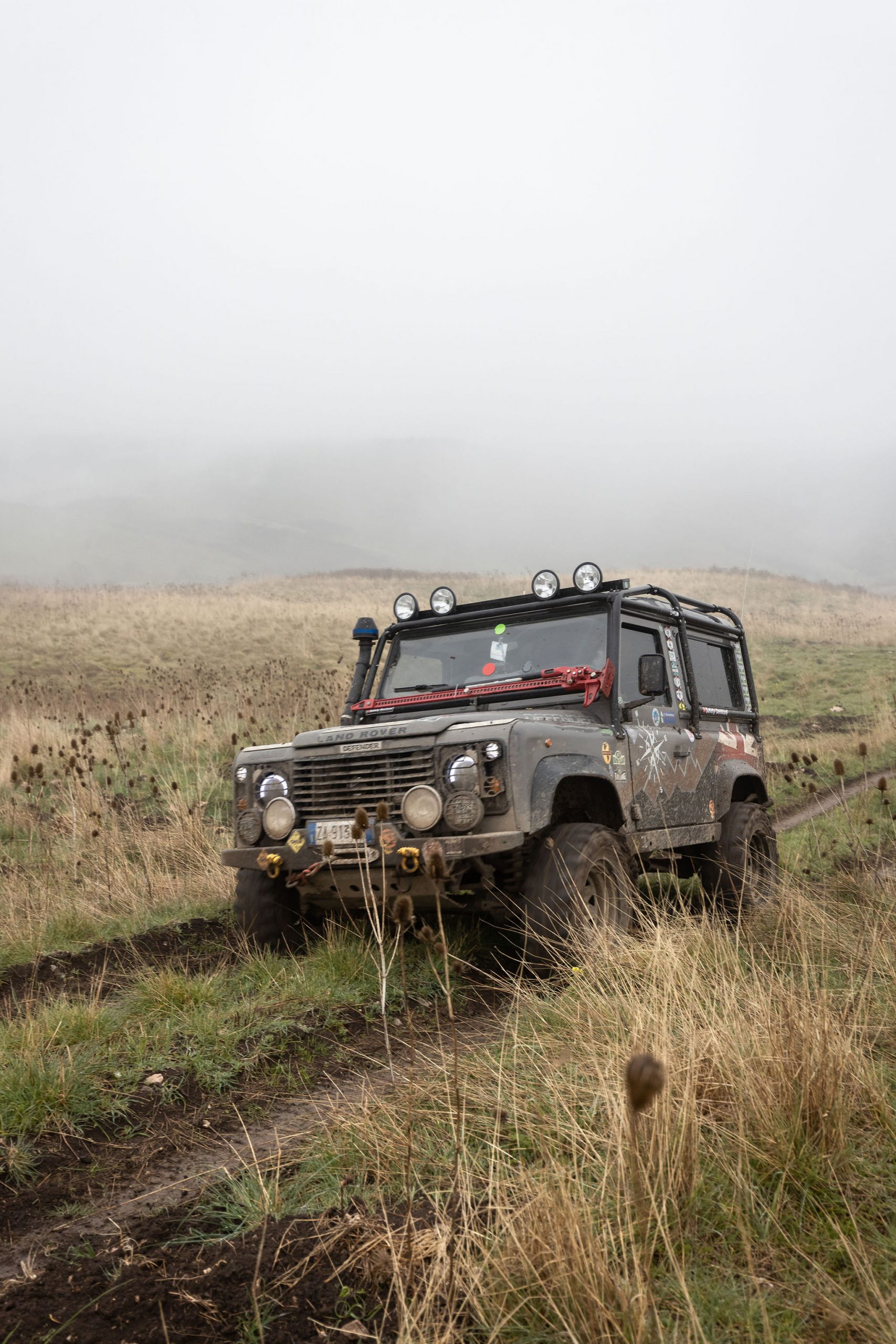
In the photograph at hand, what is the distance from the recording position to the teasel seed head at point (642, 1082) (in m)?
1.33

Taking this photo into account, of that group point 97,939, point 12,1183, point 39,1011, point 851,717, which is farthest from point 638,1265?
point 851,717

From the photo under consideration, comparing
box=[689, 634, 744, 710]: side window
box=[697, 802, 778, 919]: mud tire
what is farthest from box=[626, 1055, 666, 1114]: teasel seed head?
box=[689, 634, 744, 710]: side window

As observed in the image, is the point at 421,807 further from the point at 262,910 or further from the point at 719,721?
the point at 719,721

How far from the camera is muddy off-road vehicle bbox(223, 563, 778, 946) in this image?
16.3ft

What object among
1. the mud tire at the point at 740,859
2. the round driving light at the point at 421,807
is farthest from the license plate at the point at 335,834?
the mud tire at the point at 740,859

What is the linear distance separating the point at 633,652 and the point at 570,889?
6.46 feet

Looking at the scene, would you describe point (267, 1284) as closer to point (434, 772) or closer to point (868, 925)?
point (434, 772)

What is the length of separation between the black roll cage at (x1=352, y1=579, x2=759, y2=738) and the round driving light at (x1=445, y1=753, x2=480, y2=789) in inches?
45.4

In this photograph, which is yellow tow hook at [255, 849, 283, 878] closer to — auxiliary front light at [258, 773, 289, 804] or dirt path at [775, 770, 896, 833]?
auxiliary front light at [258, 773, 289, 804]

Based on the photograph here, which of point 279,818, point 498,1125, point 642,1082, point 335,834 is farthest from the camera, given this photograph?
point 279,818

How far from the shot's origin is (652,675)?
19.1 feet

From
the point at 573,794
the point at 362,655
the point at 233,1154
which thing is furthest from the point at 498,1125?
the point at 362,655

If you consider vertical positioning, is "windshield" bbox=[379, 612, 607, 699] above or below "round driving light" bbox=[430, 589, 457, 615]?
below

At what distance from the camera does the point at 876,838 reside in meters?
8.65
